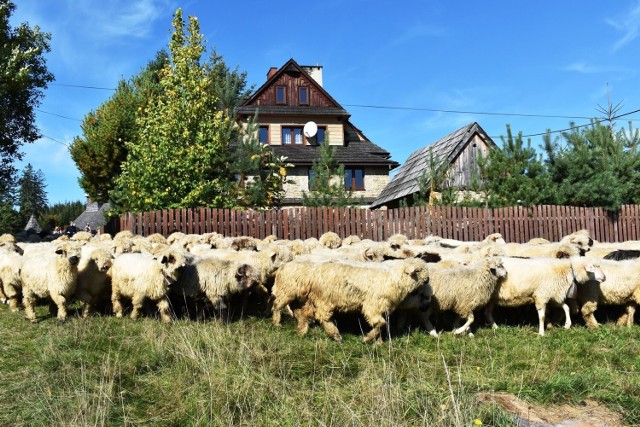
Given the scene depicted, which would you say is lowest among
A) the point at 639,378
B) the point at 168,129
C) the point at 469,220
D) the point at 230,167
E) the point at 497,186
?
the point at 639,378

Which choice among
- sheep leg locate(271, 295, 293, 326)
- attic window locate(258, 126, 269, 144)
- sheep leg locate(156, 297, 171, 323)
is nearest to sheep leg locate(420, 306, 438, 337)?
sheep leg locate(271, 295, 293, 326)

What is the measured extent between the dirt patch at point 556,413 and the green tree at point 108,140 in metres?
31.7

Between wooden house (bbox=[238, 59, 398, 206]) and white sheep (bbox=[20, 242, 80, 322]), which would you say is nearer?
white sheep (bbox=[20, 242, 80, 322])

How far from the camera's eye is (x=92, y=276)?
9.61 metres

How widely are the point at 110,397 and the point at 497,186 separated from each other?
18374mm

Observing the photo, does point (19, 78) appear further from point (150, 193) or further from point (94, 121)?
point (94, 121)

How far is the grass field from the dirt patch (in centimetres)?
13

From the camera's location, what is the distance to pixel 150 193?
2169cm

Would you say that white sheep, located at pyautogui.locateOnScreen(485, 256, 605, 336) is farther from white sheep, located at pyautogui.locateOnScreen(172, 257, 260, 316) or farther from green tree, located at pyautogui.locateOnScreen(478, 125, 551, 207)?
green tree, located at pyautogui.locateOnScreen(478, 125, 551, 207)

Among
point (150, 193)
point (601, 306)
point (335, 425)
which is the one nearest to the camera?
point (335, 425)

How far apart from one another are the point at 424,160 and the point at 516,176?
1158 centimetres

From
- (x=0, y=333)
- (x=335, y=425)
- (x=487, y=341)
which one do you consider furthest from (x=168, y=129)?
(x=335, y=425)

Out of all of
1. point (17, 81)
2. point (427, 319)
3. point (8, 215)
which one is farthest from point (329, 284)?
point (8, 215)

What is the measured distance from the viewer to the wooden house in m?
35.9
